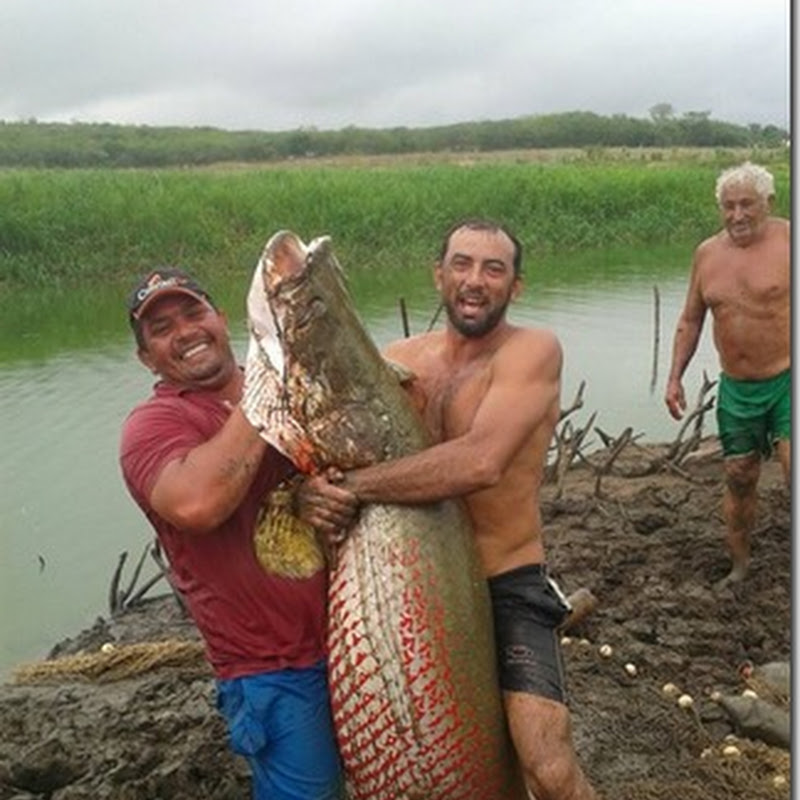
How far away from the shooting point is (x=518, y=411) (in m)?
2.98

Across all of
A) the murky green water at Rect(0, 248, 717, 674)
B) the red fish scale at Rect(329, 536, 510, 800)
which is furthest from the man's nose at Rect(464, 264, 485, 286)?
the murky green water at Rect(0, 248, 717, 674)

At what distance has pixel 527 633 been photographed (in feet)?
10.2

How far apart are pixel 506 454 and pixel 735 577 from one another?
3.95 m

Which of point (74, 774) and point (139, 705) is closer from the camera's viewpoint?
point (74, 774)

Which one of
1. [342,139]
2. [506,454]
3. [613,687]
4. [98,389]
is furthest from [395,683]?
[342,139]

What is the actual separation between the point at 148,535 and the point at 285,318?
20.2ft

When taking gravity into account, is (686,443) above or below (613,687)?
below

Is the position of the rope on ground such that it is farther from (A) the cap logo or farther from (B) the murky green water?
(A) the cap logo

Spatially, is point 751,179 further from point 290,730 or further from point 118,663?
point 290,730

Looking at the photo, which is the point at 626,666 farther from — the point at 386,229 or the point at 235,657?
the point at 386,229

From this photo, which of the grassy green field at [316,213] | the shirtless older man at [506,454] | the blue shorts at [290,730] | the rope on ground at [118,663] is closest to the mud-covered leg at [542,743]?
the shirtless older man at [506,454]

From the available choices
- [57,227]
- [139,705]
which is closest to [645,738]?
[139,705]

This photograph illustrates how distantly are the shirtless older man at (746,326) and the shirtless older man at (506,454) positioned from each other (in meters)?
3.16

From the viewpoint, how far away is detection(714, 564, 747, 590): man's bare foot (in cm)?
645
